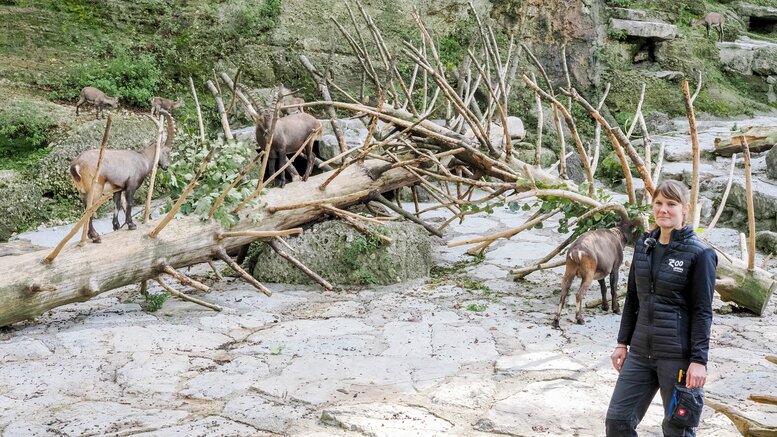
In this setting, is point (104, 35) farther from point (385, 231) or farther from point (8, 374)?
point (8, 374)

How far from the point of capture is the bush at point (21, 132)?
9578 millimetres

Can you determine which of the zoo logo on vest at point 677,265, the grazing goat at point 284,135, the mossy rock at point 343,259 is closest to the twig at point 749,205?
the zoo logo on vest at point 677,265

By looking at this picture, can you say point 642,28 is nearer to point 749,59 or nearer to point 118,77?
point 749,59

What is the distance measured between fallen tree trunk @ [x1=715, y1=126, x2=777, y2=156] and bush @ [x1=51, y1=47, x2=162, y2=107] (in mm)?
8465

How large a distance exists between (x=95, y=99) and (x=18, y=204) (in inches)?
73.1

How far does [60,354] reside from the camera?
505cm

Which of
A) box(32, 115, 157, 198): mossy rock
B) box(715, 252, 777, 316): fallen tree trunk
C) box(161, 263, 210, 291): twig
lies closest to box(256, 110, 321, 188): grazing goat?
box(161, 263, 210, 291): twig

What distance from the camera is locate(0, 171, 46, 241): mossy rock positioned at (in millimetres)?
8859

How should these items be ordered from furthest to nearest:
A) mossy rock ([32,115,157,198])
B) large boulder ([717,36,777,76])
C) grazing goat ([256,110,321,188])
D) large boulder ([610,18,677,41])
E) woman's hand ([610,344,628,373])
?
large boulder ([717,36,777,76])
large boulder ([610,18,677,41])
mossy rock ([32,115,157,198])
grazing goat ([256,110,321,188])
woman's hand ([610,344,628,373])

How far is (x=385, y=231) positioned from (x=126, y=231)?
2305 mm

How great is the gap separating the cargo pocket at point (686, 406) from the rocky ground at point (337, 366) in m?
0.79

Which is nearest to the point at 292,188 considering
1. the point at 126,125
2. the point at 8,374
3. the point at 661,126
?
the point at 8,374

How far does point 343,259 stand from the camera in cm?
706

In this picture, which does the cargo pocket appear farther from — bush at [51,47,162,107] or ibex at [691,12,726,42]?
ibex at [691,12,726,42]
